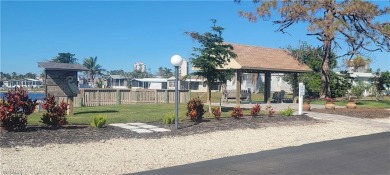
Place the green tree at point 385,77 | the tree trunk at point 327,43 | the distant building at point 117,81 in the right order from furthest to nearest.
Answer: the distant building at point 117,81 < the green tree at point 385,77 < the tree trunk at point 327,43

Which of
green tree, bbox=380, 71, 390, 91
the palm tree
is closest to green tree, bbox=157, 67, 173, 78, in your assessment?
the palm tree

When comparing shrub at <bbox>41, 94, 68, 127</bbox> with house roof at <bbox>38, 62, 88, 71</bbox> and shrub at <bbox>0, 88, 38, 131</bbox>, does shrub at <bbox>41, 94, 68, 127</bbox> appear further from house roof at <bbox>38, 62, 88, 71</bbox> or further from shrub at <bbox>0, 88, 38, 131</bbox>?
house roof at <bbox>38, 62, 88, 71</bbox>

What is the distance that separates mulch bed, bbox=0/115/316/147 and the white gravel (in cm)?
35

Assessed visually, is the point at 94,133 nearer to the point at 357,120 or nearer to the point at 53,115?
the point at 53,115

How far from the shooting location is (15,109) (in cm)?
962

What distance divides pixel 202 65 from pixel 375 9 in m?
16.1

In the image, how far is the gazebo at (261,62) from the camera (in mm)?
22484

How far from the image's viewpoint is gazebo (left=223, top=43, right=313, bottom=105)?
22.5 meters

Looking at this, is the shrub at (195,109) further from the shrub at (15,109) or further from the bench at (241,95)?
the bench at (241,95)

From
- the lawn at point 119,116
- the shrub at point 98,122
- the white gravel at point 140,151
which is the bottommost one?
the white gravel at point 140,151

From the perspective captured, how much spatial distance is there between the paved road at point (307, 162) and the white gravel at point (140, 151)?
1.93ft

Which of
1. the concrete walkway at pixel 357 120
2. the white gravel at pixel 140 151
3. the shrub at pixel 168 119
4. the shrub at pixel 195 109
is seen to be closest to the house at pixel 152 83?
the concrete walkway at pixel 357 120

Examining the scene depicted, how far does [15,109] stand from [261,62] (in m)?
17.2

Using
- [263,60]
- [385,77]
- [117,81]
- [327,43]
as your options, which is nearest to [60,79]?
[263,60]
